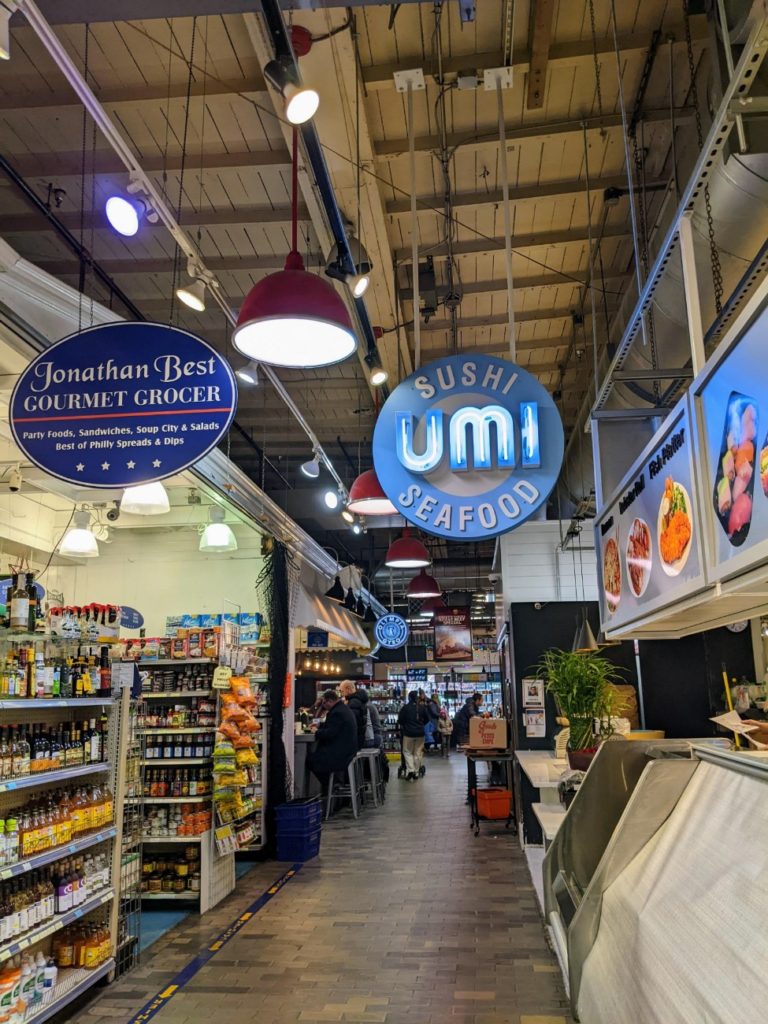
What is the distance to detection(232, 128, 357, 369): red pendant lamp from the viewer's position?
10.3 feet

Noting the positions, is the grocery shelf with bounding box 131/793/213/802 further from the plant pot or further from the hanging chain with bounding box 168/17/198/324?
the hanging chain with bounding box 168/17/198/324

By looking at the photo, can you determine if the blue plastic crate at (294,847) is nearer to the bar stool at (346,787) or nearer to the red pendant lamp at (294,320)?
the bar stool at (346,787)

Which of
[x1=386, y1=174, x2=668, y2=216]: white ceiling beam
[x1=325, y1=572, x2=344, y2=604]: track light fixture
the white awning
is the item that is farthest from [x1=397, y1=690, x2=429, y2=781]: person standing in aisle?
[x1=386, y1=174, x2=668, y2=216]: white ceiling beam

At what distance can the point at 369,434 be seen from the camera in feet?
34.3

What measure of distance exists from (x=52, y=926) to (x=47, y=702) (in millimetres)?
1204

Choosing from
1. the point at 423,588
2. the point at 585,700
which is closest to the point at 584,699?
the point at 585,700

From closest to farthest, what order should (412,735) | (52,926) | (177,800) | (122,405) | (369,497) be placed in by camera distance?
(122,405)
(52,926)
(369,497)
(177,800)
(412,735)

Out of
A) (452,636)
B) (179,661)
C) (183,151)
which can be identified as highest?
(183,151)

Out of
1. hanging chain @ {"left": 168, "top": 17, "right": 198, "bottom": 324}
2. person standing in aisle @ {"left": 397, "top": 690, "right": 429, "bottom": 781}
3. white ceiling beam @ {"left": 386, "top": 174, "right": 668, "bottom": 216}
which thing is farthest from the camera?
person standing in aisle @ {"left": 397, "top": 690, "right": 429, "bottom": 781}

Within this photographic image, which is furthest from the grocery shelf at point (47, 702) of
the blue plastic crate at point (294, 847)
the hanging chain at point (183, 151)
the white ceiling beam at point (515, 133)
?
the white ceiling beam at point (515, 133)

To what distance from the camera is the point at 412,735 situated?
15.6m

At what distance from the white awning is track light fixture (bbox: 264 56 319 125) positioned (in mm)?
7852

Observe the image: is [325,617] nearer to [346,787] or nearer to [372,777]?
[346,787]

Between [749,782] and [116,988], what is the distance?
4.50 m
